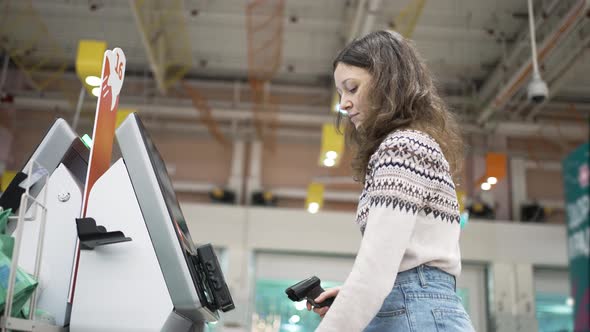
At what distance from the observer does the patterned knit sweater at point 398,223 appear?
3.33 feet

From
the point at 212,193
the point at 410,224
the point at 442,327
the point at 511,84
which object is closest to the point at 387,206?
the point at 410,224

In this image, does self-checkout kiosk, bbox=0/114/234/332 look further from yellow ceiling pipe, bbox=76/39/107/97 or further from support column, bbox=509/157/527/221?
support column, bbox=509/157/527/221

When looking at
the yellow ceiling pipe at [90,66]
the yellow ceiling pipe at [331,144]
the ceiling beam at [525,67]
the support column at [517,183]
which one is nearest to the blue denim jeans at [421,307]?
the yellow ceiling pipe at [90,66]

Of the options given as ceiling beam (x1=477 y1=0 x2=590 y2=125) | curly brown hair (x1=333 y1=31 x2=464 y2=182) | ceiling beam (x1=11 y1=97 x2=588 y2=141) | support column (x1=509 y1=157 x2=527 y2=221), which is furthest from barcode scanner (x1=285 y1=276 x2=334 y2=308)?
support column (x1=509 y1=157 x2=527 y2=221)

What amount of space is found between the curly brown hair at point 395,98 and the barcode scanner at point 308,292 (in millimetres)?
249

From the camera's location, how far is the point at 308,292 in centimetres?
118

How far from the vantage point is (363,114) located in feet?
4.13

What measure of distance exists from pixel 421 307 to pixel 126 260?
0.54 m

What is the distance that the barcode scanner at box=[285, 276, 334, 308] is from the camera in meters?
1.15

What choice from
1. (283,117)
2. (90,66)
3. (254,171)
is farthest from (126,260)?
(254,171)

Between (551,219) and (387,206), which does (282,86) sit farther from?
(387,206)

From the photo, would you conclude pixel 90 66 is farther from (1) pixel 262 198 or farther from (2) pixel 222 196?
(1) pixel 262 198

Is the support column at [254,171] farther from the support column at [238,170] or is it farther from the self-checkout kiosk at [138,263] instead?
the self-checkout kiosk at [138,263]

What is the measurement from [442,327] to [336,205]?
6877 millimetres
